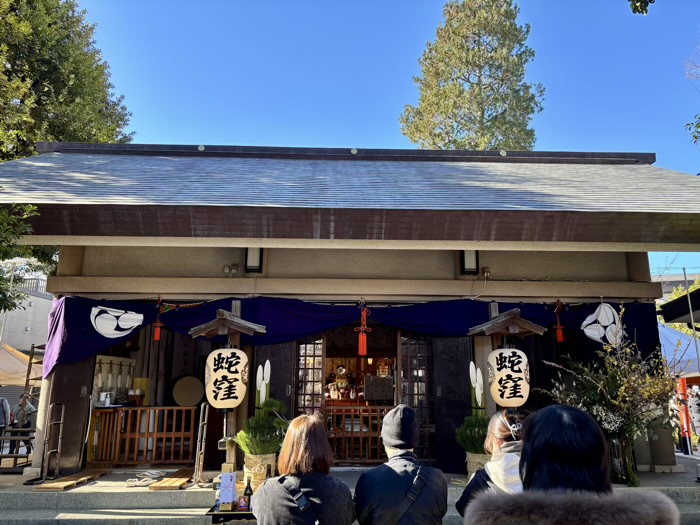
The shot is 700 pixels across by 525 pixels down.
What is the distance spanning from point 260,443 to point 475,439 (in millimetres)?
2783

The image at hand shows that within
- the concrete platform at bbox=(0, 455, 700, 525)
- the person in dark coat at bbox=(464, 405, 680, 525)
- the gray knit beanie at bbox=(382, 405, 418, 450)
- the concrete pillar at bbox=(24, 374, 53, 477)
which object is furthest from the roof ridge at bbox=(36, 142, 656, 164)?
the person in dark coat at bbox=(464, 405, 680, 525)

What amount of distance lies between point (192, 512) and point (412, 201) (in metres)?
4.70

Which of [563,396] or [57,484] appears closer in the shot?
[57,484]

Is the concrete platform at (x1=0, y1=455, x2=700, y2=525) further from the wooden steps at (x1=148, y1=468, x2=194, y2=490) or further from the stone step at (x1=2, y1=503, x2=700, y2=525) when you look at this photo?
the wooden steps at (x1=148, y1=468, x2=194, y2=490)

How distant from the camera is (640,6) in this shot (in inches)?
193

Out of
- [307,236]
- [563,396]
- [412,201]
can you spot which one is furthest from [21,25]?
[563,396]

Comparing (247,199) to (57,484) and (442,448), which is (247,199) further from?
(442,448)

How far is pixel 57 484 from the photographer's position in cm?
615

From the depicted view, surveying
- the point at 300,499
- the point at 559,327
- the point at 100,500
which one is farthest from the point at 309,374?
the point at 300,499

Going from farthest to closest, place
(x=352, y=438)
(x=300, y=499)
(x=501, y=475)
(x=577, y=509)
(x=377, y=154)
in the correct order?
1. (x=377, y=154)
2. (x=352, y=438)
3. (x=501, y=475)
4. (x=300, y=499)
5. (x=577, y=509)

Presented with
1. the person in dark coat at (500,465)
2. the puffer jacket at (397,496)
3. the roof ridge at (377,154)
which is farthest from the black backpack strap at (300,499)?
the roof ridge at (377,154)

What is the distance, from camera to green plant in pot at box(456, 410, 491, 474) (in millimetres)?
6318

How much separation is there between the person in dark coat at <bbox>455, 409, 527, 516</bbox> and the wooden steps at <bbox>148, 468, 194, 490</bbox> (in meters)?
4.70

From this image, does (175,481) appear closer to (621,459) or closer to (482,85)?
(621,459)
